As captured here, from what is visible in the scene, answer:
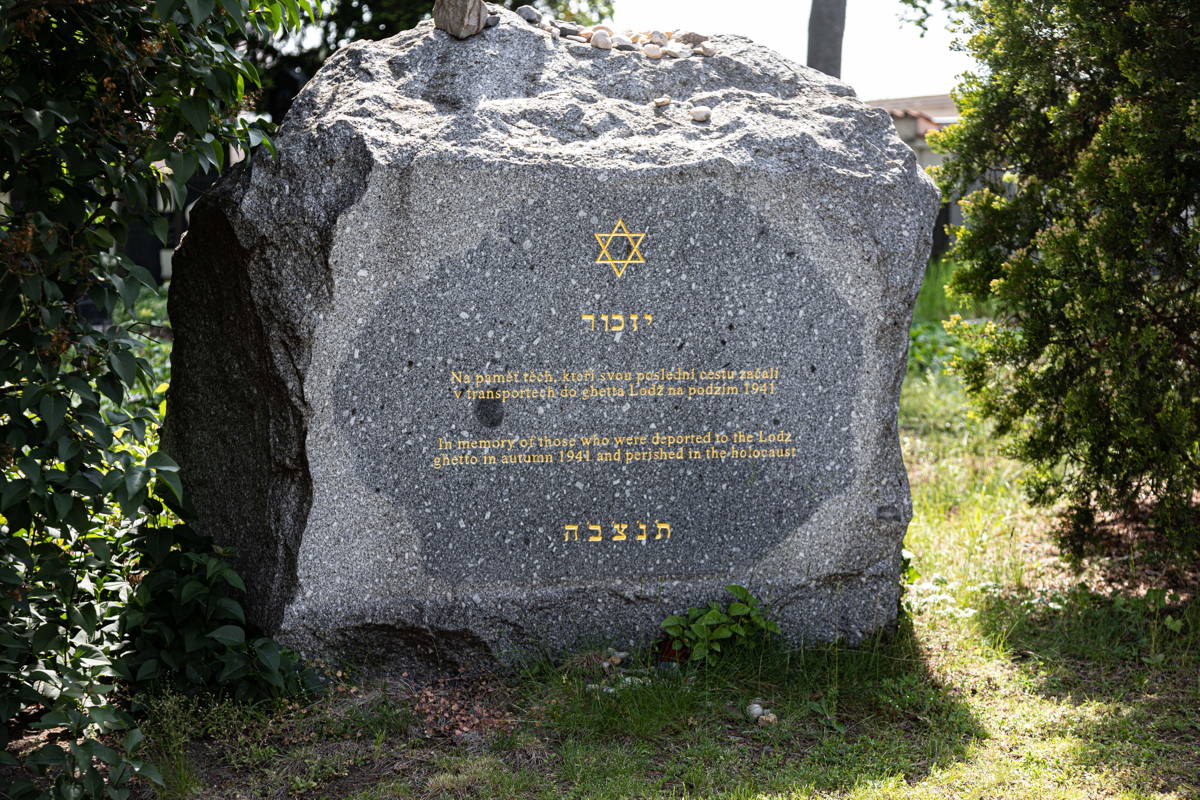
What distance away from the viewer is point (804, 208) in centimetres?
364

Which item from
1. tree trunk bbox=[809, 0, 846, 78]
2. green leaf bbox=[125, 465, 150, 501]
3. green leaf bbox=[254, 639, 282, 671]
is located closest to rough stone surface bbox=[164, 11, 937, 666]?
green leaf bbox=[254, 639, 282, 671]

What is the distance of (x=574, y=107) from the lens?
12.1 ft

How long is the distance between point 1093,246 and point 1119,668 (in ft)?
4.93

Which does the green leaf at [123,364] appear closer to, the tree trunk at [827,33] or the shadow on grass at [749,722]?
the shadow on grass at [749,722]

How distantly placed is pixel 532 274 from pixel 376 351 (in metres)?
0.56

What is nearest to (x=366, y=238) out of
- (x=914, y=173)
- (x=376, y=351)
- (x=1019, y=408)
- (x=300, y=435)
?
(x=376, y=351)

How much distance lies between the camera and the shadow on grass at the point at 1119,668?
Result: 3.18 meters

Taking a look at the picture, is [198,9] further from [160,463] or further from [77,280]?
[160,463]

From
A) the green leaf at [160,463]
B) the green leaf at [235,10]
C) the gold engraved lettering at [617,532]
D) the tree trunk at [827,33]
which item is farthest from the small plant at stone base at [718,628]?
the tree trunk at [827,33]

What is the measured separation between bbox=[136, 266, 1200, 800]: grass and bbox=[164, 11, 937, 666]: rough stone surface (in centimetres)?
23

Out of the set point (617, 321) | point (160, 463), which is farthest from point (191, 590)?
point (617, 321)

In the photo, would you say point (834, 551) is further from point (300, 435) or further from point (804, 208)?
point (300, 435)

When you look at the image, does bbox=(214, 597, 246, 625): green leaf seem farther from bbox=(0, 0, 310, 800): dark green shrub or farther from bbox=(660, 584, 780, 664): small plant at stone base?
bbox=(660, 584, 780, 664): small plant at stone base

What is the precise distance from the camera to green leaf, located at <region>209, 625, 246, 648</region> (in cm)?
320
